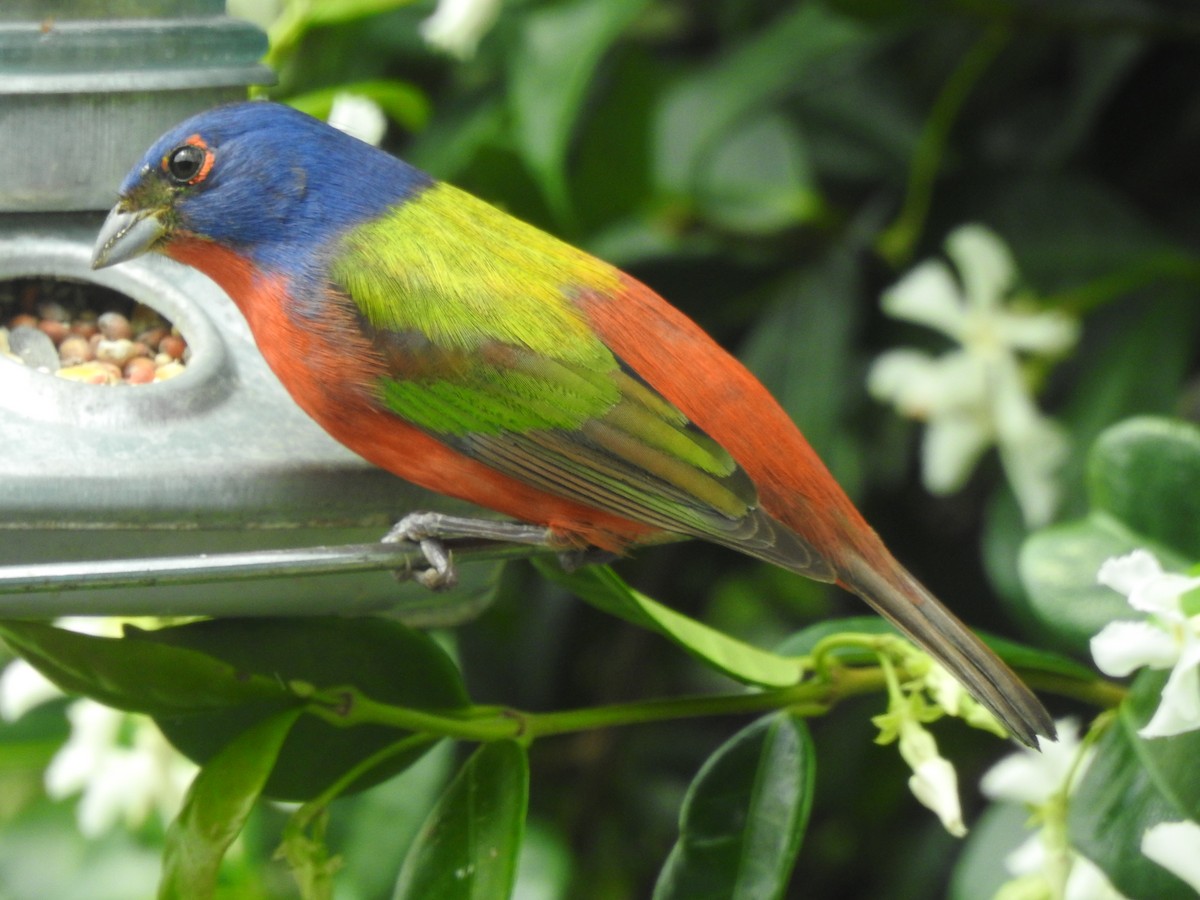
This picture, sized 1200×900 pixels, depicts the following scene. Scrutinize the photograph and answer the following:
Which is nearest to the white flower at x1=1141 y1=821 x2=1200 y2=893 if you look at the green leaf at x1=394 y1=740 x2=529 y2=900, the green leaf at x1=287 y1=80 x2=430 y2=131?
the green leaf at x1=394 y1=740 x2=529 y2=900

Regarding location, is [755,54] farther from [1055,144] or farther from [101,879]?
[101,879]

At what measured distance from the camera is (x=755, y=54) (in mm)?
3992

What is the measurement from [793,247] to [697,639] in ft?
6.77

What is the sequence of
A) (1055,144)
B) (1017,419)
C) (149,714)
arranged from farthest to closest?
(1055,144), (1017,419), (149,714)

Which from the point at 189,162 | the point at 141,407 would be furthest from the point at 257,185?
the point at 141,407

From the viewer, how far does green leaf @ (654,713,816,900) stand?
2.27 m

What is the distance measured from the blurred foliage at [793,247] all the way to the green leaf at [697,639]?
1.10 m

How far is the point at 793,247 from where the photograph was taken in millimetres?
4172

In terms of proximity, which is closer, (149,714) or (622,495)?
(149,714)

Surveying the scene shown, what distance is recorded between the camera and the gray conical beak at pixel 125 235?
2.40 m

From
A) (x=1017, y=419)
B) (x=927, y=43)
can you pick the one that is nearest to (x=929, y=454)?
(x=1017, y=419)

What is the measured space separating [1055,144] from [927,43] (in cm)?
47

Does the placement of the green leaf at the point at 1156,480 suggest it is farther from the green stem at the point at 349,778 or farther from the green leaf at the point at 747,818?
the green stem at the point at 349,778

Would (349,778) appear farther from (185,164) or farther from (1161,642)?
(1161,642)
